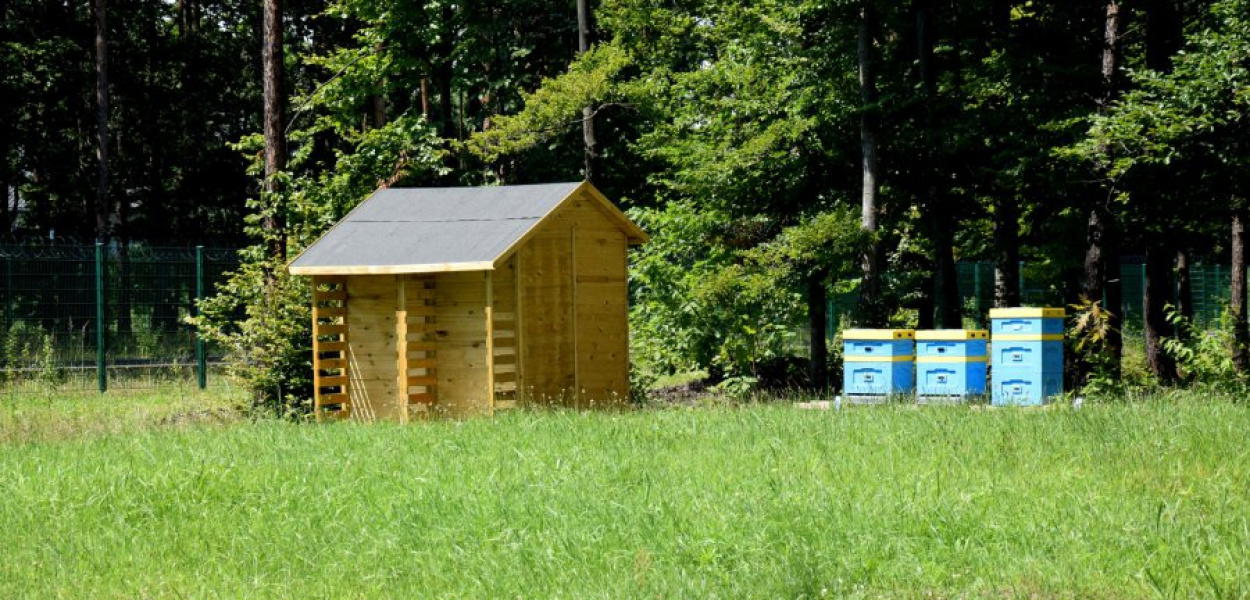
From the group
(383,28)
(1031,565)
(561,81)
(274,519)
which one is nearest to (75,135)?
(383,28)

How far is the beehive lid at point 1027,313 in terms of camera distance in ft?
50.4

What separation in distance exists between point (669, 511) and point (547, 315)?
7.84m

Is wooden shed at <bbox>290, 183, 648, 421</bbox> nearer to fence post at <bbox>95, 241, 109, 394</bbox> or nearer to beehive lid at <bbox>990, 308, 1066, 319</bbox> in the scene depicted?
beehive lid at <bbox>990, 308, 1066, 319</bbox>

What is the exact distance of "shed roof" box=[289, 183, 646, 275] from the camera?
50.8ft

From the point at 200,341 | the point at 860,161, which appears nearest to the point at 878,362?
the point at 860,161

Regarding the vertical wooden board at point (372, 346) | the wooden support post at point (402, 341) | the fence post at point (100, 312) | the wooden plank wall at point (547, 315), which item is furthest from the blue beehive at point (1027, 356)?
the fence post at point (100, 312)

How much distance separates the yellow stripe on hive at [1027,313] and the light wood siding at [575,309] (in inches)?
194

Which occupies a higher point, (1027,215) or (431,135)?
(431,135)

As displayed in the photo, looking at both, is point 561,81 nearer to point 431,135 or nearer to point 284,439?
point 431,135

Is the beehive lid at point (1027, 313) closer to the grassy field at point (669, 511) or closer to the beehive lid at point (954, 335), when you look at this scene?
the beehive lid at point (954, 335)

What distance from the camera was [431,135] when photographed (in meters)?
27.6

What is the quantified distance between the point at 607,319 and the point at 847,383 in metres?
3.28

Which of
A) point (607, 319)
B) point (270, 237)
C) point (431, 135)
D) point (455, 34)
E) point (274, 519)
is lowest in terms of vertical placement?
point (274, 519)

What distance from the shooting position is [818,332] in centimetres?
2236
